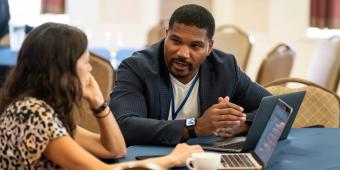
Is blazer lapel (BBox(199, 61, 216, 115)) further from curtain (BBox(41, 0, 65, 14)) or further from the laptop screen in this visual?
curtain (BBox(41, 0, 65, 14))

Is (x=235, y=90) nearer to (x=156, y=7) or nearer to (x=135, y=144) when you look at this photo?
(x=135, y=144)

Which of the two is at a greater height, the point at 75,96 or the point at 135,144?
the point at 75,96

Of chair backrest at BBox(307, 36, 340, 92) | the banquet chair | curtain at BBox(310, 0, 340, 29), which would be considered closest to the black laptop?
chair backrest at BBox(307, 36, 340, 92)

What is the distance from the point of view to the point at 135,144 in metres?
2.30

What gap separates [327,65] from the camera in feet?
14.3

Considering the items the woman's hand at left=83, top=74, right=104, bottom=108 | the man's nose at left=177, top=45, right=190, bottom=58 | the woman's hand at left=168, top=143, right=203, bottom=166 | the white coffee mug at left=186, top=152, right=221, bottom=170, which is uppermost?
the man's nose at left=177, top=45, right=190, bottom=58

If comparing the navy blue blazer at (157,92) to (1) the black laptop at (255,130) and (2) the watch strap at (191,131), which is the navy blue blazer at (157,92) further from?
(1) the black laptop at (255,130)

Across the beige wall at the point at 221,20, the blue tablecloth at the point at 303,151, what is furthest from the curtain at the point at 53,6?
the blue tablecloth at the point at 303,151

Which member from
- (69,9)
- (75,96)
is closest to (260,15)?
(69,9)

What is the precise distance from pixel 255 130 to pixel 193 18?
22.6 inches

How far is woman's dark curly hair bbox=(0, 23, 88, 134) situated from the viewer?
1.76 m

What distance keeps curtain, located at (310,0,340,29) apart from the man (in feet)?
11.1

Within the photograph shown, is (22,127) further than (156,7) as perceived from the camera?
No

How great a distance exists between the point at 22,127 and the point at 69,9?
460cm
